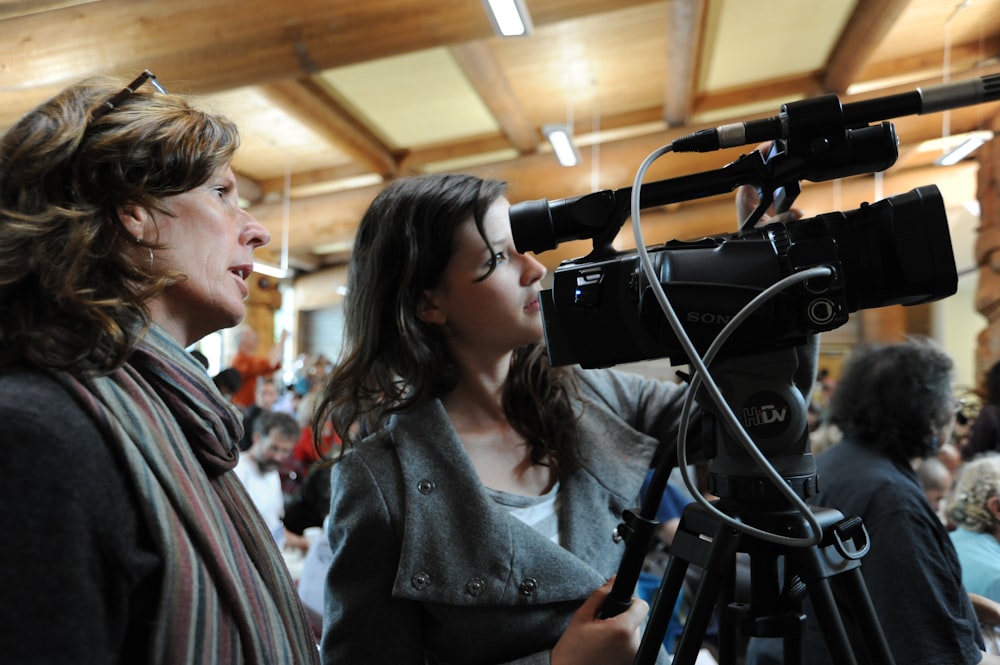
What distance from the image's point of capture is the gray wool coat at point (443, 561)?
38.4 inches

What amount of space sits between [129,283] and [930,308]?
435 inches

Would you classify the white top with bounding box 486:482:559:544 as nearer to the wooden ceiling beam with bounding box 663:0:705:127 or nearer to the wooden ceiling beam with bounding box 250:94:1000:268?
the wooden ceiling beam with bounding box 250:94:1000:268

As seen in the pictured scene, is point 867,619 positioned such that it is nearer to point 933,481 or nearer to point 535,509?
point 535,509

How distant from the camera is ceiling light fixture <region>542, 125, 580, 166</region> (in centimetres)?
481

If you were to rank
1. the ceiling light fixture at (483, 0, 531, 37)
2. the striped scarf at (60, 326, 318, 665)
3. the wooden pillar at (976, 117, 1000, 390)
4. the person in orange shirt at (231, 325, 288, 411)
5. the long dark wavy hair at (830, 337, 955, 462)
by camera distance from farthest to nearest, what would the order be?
the wooden pillar at (976, 117, 1000, 390) → the person in orange shirt at (231, 325, 288, 411) → the ceiling light fixture at (483, 0, 531, 37) → the long dark wavy hair at (830, 337, 955, 462) → the striped scarf at (60, 326, 318, 665)

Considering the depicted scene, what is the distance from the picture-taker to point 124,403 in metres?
0.74

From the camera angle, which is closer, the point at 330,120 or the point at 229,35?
the point at 229,35

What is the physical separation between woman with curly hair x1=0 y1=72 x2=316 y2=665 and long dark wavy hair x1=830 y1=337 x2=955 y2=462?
60.7 inches

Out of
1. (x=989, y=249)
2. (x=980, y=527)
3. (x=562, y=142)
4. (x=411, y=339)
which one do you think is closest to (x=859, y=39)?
(x=989, y=249)

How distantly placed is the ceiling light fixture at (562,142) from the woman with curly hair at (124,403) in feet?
13.3

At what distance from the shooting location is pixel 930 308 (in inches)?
386

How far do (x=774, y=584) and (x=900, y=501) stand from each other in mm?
1065

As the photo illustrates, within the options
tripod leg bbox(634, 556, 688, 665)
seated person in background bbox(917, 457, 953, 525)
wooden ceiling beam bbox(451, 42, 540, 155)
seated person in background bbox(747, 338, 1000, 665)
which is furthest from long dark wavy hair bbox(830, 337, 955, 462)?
wooden ceiling beam bbox(451, 42, 540, 155)

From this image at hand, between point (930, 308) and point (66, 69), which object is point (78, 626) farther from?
point (930, 308)
